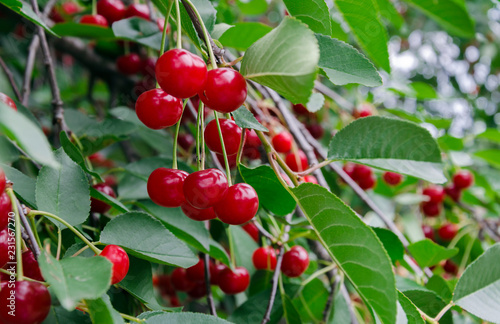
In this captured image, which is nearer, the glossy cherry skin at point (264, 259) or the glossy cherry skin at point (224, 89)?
the glossy cherry skin at point (224, 89)

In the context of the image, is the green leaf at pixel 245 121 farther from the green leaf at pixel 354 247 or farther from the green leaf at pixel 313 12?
the green leaf at pixel 313 12

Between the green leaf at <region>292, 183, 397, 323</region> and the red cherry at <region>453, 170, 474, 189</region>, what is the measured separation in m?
1.46

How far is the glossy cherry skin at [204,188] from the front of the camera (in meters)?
0.66

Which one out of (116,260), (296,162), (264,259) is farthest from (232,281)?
(116,260)

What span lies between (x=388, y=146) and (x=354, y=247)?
256mm

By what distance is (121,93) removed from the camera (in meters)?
1.92

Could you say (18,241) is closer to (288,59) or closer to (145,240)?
(145,240)

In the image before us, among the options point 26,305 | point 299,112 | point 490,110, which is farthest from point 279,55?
point 490,110

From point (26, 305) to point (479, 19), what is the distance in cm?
349

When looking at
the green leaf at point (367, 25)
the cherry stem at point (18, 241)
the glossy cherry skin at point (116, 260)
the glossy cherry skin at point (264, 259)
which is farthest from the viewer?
the glossy cherry skin at point (264, 259)

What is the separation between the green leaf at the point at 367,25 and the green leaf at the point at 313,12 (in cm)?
18

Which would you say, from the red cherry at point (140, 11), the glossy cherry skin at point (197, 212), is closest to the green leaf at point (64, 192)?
the glossy cherry skin at point (197, 212)

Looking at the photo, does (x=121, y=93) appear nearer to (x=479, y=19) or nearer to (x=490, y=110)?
(x=479, y=19)

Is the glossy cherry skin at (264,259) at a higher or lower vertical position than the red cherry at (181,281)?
higher
